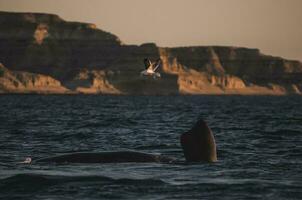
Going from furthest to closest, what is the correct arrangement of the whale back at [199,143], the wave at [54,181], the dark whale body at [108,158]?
the dark whale body at [108,158]
the whale back at [199,143]
the wave at [54,181]

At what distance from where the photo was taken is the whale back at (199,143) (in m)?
21.1

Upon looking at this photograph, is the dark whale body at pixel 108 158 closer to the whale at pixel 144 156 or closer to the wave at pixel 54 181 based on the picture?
the whale at pixel 144 156

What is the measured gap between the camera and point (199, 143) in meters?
21.5

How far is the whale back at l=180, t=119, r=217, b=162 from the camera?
21.1m

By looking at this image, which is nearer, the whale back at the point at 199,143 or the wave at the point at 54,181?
the wave at the point at 54,181

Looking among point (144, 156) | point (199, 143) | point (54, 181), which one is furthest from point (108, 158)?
point (54, 181)

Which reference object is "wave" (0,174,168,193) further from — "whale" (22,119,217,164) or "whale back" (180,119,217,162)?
"whale" (22,119,217,164)

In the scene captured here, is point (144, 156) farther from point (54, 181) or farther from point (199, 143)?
point (54, 181)

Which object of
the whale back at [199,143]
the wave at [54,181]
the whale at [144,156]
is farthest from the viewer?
the whale at [144,156]

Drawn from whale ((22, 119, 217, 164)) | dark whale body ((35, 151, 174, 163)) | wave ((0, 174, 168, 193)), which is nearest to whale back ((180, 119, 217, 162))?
whale ((22, 119, 217, 164))

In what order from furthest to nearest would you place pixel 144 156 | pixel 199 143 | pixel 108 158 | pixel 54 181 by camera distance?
pixel 144 156 < pixel 108 158 < pixel 199 143 < pixel 54 181

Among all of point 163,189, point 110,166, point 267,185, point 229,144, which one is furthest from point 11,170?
point 229,144

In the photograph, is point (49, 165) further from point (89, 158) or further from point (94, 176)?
point (94, 176)

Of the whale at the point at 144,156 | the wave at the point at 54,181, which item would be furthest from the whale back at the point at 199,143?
the wave at the point at 54,181
